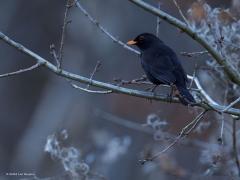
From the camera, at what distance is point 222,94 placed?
29.5ft

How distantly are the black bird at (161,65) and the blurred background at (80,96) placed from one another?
3.49 m

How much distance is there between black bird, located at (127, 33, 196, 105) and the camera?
26.0ft

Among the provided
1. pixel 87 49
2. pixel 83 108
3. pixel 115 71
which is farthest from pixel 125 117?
pixel 87 49

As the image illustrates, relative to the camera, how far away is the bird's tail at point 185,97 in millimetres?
7146

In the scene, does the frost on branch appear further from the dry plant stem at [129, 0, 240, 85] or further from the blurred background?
the blurred background

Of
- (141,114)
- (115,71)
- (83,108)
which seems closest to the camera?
(141,114)

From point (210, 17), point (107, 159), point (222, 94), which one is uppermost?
point (210, 17)

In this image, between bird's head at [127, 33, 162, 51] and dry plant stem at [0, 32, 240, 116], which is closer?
dry plant stem at [0, 32, 240, 116]

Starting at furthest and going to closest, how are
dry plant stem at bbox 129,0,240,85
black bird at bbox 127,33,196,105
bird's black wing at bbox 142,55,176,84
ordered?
1. bird's black wing at bbox 142,55,176,84
2. black bird at bbox 127,33,196,105
3. dry plant stem at bbox 129,0,240,85

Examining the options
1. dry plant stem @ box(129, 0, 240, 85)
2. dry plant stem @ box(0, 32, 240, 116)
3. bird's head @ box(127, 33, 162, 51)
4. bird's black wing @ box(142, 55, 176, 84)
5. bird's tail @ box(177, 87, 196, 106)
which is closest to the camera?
dry plant stem @ box(129, 0, 240, 85)

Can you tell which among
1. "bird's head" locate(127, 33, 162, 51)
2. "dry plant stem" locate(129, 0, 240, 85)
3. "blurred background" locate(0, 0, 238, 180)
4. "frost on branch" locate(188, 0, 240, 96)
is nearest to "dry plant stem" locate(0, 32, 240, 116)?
"dry plant stem" locate(129, 0, 240, 85)

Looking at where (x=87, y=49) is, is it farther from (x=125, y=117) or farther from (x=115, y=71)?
(x=125, y=117)

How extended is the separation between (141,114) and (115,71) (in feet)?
6.31

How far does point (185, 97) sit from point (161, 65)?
1158 millimetres
